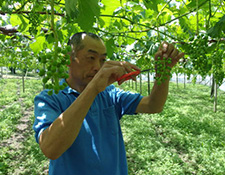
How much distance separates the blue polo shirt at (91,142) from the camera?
1.38m

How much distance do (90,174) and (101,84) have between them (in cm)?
76

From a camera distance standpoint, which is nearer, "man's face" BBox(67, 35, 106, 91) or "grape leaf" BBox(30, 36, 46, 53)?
"man's face" BBox(67, 35, 106, 91)

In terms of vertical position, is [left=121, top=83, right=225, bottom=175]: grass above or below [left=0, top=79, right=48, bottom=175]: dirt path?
above

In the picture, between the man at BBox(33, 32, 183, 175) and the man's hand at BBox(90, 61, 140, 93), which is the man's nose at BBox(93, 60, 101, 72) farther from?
the man's hand at BBox(90, 61, 140, 93)

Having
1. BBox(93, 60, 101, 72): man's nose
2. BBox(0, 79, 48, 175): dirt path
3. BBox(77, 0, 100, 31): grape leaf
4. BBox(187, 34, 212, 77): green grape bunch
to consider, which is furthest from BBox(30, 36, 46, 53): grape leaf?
BBox(0, 79, 48, 175): dirt path

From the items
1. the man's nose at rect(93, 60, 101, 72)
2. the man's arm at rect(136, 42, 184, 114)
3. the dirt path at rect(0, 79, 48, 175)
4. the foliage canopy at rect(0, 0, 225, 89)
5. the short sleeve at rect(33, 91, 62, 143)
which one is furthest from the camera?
the dirt path at rect(0, 79, 48, 175)

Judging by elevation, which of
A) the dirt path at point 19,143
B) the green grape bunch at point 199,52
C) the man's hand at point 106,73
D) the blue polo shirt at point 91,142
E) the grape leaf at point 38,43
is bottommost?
the dirt path at point 19,143

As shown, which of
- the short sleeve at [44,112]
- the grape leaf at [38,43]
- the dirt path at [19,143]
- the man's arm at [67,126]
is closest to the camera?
the man's arm at [67,126]

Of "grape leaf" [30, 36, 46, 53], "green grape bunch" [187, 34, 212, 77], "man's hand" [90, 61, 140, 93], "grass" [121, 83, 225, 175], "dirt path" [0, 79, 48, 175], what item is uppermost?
"grape leaf" [30, 36, 46, 53]

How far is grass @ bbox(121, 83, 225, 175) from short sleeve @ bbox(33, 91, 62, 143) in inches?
123

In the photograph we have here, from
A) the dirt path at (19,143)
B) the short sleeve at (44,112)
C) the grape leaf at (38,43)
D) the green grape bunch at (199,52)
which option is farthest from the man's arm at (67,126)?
the dirt path at (19,143)

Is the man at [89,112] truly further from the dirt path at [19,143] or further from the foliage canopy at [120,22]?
the dirt path at [19,143]

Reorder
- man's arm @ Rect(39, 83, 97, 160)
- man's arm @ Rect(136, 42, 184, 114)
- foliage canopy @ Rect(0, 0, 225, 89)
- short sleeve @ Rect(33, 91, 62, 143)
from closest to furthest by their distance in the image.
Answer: foliage canopy @ Rect(0, 0, 225, 89)
man's arm @ Rect(39, 83, 97, 160)
short sleeve @ Rect(33, 91, 62, 143)
man's arm @ Rect(136, 42, 184, 114)

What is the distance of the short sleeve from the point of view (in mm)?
1153
